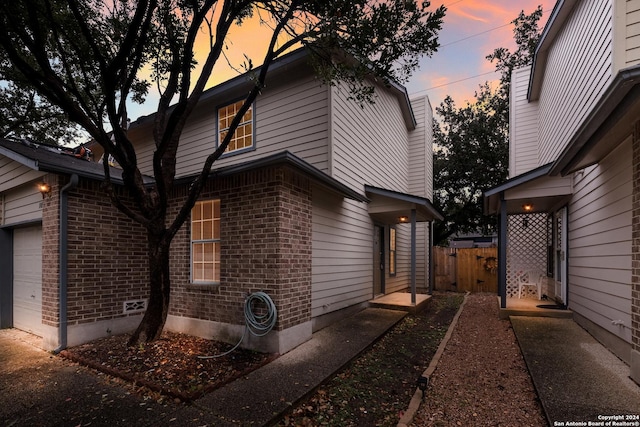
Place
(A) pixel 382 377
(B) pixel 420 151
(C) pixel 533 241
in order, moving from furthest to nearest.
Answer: (B) pixel 420 151 → (C) pixel 533 241 → (A) pixel 382 377

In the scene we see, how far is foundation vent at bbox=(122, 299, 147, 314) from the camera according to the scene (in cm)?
594

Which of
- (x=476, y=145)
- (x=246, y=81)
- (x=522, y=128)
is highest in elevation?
(x=476, y=145)

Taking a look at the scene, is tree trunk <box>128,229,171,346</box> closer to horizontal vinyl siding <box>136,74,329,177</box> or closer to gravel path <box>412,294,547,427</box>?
horizontal vinyl siding <box>136,74,329,177</box>

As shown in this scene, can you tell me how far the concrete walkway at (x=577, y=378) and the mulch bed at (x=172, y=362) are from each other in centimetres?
357

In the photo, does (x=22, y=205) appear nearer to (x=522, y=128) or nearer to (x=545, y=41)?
(x=545, y=41)

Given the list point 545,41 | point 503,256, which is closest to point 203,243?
point 503,256

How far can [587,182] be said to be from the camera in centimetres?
555

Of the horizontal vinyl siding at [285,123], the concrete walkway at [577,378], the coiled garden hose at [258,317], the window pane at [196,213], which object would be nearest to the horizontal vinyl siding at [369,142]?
the horizontal vinyl siding at [285,123]

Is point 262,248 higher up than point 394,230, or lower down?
lower down

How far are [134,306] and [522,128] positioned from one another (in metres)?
12.4

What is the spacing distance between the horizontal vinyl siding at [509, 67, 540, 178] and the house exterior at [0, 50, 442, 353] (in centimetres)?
464

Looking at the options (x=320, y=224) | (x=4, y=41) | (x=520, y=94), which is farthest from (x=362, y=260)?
(x=520, y=94)

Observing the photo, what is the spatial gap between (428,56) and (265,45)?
330 cm

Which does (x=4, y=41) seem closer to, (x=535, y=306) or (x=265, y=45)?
(x=265, y=45)
